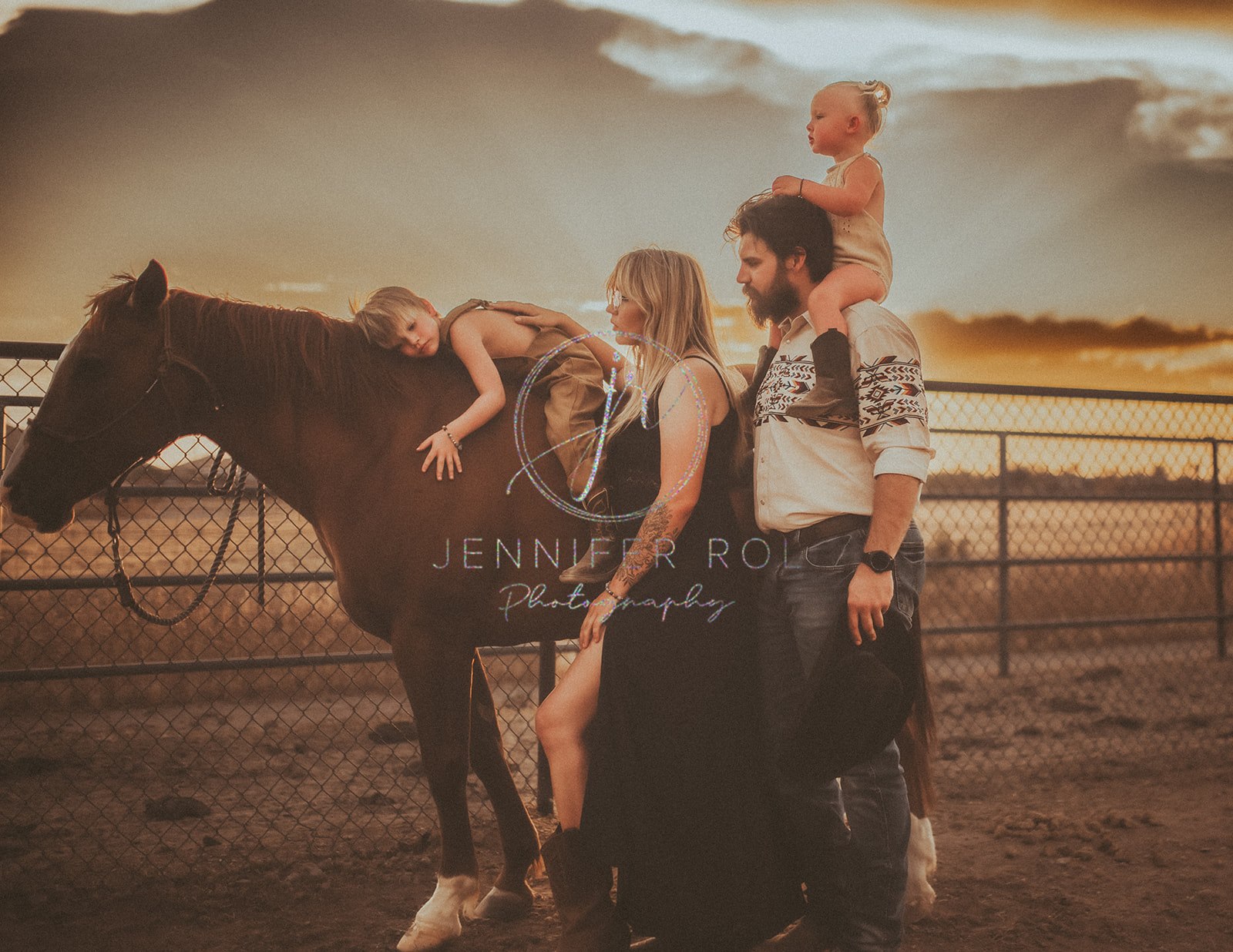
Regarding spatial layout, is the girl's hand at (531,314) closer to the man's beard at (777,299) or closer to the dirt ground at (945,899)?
the man's beard at (777,299)

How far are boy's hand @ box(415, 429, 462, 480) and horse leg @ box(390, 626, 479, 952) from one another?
19.4 inches

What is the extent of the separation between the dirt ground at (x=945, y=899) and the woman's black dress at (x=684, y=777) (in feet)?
2.76

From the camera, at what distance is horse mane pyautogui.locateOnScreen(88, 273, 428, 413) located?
9.08ft

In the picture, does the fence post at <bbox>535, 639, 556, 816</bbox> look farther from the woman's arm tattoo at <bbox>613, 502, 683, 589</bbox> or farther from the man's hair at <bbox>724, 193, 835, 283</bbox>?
the man's hair at <bbox>724, 193, 835, 283</bbox>

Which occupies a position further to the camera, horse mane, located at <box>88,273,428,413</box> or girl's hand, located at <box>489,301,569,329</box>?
girl's hand, located at <box>489,301,569,329</box>

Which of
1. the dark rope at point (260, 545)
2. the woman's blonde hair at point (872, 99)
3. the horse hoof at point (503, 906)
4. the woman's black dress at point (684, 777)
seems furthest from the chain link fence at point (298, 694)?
the woman's blonde hair at point (872, 99)

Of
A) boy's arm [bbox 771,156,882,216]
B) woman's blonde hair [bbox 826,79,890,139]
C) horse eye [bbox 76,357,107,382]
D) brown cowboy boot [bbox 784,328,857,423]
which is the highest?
woman's blonde hair [bbox 826,79,890,139]

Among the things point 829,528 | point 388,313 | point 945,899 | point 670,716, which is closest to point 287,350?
point 388,313

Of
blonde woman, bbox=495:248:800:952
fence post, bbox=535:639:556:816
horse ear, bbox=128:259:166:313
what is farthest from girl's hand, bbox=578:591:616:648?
fence post, bbox=535:639:556:816

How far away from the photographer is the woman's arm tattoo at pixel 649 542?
2.24 meters

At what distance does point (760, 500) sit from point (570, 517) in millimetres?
743

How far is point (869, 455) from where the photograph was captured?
2.23m

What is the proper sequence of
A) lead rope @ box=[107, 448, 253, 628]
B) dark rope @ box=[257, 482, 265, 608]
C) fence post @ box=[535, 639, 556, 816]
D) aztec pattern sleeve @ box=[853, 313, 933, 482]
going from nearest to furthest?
1. aztec pattern sleeve @ box=[853, 313, 933, 482]
2. lead rope @ box=[107, 448, 253, 628]
3. dark rope @ box=[257, 482, 265, 608]
4. fence post @ box=[535, 639, 556, 816]

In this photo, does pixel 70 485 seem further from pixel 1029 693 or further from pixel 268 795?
pixel 1029 693
